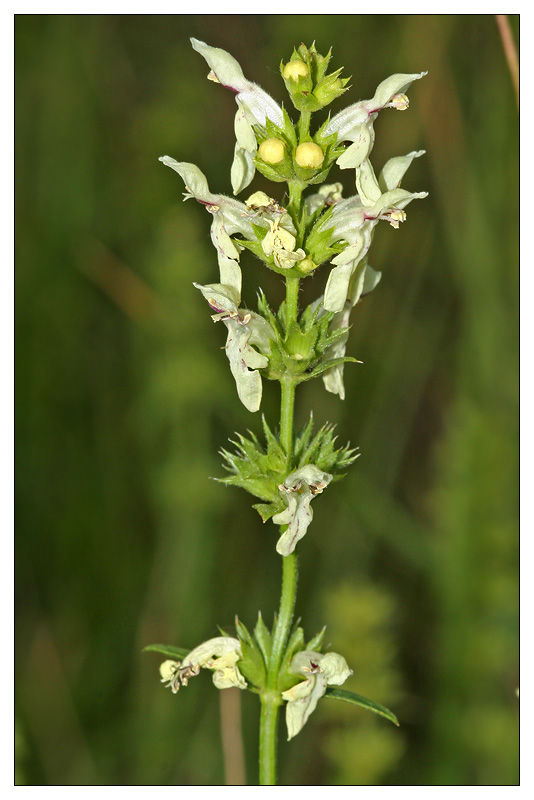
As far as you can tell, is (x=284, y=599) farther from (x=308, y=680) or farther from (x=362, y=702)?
(x=362, y=702)

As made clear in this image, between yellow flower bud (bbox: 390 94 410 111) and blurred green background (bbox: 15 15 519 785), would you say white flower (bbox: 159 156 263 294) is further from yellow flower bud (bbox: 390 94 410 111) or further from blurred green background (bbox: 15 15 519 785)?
blurred green background (bbox: 15 15 519 785)

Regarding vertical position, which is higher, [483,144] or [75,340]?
[483,144]

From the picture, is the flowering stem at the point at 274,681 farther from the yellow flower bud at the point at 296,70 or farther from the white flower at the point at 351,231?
the yellow flower bud at the point at 296,70

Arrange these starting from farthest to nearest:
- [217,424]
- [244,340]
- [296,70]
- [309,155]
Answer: [217,424] < [244,340] < [296,70] < [309,155]

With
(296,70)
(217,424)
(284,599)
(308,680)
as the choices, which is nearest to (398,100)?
(296,70)

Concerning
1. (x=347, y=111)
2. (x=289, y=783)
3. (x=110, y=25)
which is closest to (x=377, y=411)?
(x=289, y=783)

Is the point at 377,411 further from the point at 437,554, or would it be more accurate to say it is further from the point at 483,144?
the point at 483,144

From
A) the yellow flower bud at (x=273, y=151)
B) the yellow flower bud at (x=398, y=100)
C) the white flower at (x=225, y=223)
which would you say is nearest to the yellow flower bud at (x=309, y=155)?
the yellow flower bud at (x=273, y=151)
